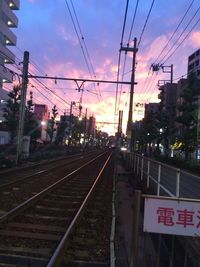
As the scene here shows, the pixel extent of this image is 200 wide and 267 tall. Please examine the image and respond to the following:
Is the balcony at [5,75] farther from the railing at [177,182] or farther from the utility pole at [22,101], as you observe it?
the railing at [177,182]

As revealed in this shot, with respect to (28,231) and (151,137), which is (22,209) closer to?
(28,231)

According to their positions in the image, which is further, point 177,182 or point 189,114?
point 189,114

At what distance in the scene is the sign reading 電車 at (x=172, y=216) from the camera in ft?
20.2

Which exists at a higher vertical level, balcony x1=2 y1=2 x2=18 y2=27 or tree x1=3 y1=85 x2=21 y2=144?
balcony x1=2 y1=2 x2=18 y2=27

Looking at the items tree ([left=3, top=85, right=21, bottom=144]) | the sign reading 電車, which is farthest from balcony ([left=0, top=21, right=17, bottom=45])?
the sign reading 電車

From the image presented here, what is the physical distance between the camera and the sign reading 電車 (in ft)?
20.2

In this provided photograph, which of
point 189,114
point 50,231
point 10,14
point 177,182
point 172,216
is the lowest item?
point 50,231

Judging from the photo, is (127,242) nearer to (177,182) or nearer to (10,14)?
(177,182)

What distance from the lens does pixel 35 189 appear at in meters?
21.5

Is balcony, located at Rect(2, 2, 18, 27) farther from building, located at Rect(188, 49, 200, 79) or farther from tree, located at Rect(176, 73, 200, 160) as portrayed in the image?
building, located at Rect(188, 49, 200, 79)

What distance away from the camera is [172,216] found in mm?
6152

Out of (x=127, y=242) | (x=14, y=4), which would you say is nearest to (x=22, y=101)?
(x=127, y=242)

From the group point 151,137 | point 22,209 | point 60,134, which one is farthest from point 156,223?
point 60,134

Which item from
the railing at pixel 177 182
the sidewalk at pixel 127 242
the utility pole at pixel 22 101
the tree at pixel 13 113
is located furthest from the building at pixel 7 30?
the railing at pixel 177 182
